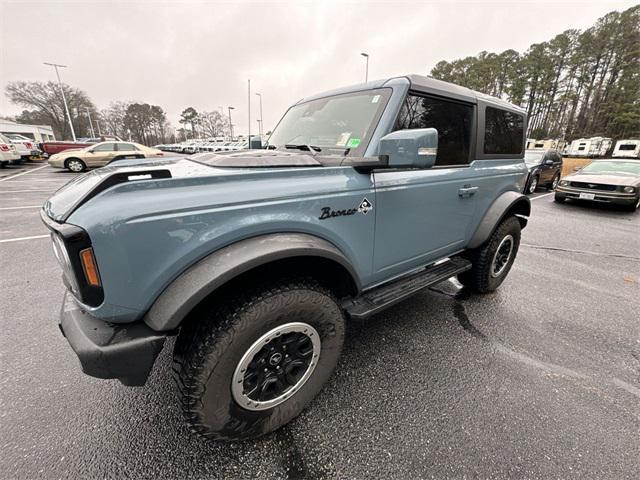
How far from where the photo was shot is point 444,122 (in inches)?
90.7

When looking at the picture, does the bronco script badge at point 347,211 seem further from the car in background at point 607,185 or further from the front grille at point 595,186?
the front grille at point 595,186

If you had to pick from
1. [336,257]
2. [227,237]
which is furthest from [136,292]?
[336,257]

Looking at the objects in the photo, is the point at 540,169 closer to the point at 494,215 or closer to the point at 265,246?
the point at 494,215

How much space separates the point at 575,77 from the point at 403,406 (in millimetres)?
55505

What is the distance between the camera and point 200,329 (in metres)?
1.37

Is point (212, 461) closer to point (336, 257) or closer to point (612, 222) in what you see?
point (336, 257)

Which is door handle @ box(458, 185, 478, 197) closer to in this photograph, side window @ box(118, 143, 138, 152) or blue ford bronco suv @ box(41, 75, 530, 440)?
blue ford bronco suv @ box(41, 75, 530, 440)

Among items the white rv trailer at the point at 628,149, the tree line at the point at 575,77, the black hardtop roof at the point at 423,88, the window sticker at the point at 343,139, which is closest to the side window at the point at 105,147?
the black hardtop roof at the point at 423,88

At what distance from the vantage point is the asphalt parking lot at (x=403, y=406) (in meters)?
1.49

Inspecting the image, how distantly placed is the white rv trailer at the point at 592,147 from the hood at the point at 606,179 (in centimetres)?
3519

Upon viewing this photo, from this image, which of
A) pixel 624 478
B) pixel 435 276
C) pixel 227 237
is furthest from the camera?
pixel 435 276

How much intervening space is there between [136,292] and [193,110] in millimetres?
76482

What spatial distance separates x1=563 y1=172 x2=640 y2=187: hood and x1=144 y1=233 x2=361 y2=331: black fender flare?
33.7 ft

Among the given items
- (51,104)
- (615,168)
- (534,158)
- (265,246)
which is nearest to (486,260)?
(265,246)
